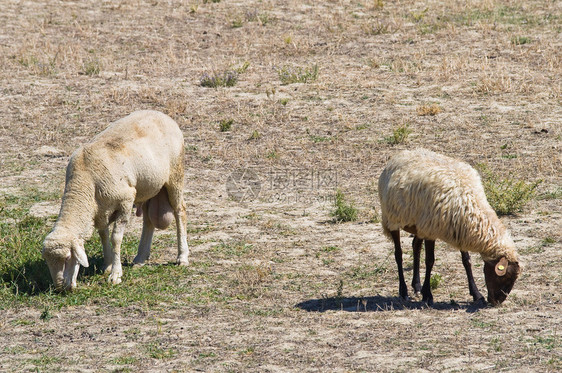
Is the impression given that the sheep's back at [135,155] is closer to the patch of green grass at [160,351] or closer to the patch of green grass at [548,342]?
the patch of green grass at [160,351]

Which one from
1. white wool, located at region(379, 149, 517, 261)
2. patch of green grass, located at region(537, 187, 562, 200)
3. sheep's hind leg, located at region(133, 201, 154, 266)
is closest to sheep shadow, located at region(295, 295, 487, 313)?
white wool, located at region(379, 149, 517, 261)

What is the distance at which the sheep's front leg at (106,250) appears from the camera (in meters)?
10.0

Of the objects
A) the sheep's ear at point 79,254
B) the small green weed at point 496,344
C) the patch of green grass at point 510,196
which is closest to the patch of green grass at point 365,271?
the patch of green grass at point 510,196

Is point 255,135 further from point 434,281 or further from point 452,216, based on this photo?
point 452,216

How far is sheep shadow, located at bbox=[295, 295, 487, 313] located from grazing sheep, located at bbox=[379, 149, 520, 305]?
0.14 m

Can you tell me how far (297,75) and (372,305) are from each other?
9941mm

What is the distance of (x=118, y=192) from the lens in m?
9.56

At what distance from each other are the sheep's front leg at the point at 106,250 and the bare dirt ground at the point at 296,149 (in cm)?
95

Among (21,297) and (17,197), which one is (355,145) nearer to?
(17,197)

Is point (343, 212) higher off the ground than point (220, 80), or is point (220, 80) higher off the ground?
point (220, 80)

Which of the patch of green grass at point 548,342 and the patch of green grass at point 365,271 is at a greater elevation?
the patch of green grass at point 548,342

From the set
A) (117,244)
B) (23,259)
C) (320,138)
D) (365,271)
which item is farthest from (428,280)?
(320,138)

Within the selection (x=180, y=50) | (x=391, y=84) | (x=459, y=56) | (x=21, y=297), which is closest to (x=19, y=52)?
(x=180, y=50)

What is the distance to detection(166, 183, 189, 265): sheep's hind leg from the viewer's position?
10.6 metres
